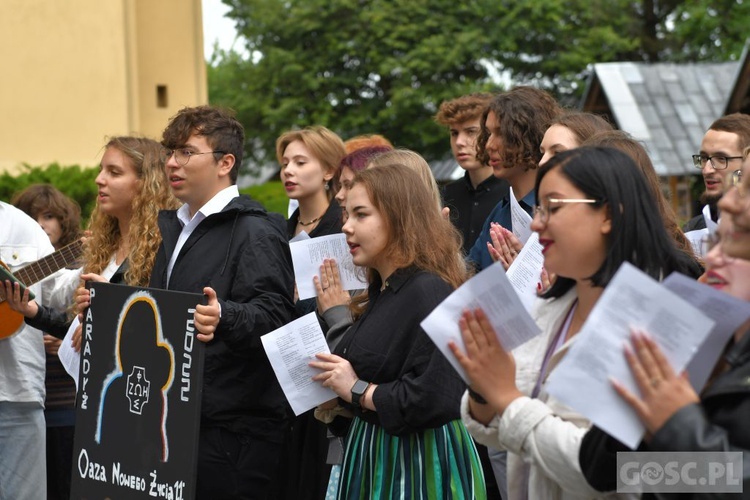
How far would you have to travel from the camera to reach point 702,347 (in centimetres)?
245

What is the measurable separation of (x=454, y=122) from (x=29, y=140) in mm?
7032

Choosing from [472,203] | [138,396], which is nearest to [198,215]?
[138,396]

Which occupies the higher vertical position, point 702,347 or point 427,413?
point 702,347

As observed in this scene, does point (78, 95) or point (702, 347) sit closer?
point (702, 347)

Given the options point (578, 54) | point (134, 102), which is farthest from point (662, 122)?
point (578, 54)

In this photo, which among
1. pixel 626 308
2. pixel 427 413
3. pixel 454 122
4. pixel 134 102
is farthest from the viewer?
pixel 134 102

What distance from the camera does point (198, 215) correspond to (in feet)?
16.2

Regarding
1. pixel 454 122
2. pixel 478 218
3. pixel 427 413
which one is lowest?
pixel 427 413

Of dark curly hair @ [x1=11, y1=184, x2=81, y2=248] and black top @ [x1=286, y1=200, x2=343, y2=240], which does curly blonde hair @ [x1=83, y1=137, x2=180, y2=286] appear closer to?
black top @ [x1=286, y1=200, x2=343, y2=240]

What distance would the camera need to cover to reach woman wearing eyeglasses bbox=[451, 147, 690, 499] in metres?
2.81

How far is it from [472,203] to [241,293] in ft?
6.21

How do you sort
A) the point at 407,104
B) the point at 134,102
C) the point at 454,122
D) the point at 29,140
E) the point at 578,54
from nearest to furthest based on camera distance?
Answer: the point at 454,122 < the point at 29,140 < the point at 134,102 < the point at 407,104 < the point at 578,54

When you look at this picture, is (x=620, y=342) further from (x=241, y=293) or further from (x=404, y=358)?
(x=241, y=293)

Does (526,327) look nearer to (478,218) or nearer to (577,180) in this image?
(577,180)
